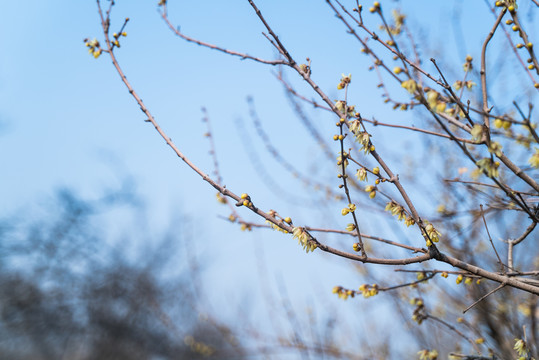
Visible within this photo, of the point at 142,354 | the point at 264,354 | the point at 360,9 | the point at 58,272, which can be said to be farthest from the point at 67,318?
the point at 360,9

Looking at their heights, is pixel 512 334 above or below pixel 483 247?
below

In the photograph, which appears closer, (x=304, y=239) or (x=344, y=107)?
(x=304, y=239)

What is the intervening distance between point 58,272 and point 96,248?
159 cm

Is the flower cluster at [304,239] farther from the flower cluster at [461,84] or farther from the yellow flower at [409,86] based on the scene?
the flower cluster at [461,84]

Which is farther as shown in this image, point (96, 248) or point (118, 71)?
point (96, 248)

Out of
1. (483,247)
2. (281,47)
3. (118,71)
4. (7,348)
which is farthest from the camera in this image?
(7,348)

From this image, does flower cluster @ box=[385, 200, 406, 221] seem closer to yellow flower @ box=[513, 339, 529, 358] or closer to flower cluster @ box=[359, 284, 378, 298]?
flower cluster @ box=[359, 284, 378, 298]

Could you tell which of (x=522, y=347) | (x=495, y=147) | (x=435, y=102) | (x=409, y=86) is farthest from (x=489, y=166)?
(x=522, y=347)

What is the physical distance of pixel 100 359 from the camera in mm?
20016

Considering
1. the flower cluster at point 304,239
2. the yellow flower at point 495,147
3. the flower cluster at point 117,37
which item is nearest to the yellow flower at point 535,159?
the yellow flower at point 495,147

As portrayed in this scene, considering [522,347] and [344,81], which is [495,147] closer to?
[344,81]

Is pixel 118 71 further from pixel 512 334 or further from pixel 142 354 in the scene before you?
pixel 142 354

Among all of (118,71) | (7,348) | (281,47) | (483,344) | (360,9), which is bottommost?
(483,344)

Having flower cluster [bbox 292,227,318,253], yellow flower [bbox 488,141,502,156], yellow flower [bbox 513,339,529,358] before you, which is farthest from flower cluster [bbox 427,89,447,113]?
yellow flower [bbox 513,339,529,358]
